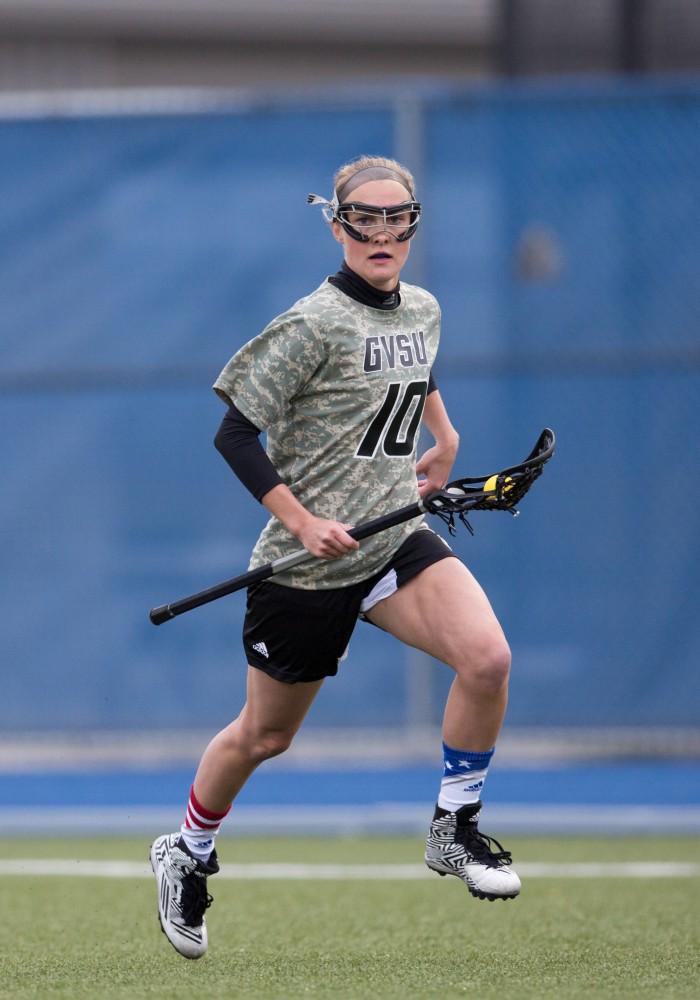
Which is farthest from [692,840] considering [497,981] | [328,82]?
[328,82]

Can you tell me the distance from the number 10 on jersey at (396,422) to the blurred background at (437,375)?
4233 mm

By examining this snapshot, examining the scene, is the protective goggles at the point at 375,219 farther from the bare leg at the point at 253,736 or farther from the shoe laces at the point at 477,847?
the shoe laces at the point at 477,847

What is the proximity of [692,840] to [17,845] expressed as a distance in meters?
2.96

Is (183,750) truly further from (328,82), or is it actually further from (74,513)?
(328,82)

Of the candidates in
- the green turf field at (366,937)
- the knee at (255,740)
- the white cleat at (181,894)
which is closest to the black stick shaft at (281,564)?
the knee at (255,740)

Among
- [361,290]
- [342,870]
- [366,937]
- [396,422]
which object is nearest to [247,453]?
[396,422]

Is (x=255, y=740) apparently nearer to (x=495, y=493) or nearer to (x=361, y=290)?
(x=495, y=493)

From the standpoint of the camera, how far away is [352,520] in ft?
16.5

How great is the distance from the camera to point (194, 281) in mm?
9570

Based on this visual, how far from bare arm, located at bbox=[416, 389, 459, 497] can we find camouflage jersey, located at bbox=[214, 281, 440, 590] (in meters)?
0.34

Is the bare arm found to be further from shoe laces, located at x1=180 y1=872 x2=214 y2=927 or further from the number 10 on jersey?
shoe laces, located at x1=180 y1=872 x2=214 y2=927

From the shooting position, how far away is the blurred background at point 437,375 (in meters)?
9.38

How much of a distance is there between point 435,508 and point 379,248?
0.75 meters

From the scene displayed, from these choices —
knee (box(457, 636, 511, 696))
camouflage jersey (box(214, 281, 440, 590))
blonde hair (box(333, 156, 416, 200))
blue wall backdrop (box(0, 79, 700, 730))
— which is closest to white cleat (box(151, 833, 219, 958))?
camouflage jersey (box(214, 281, 440, 590))
